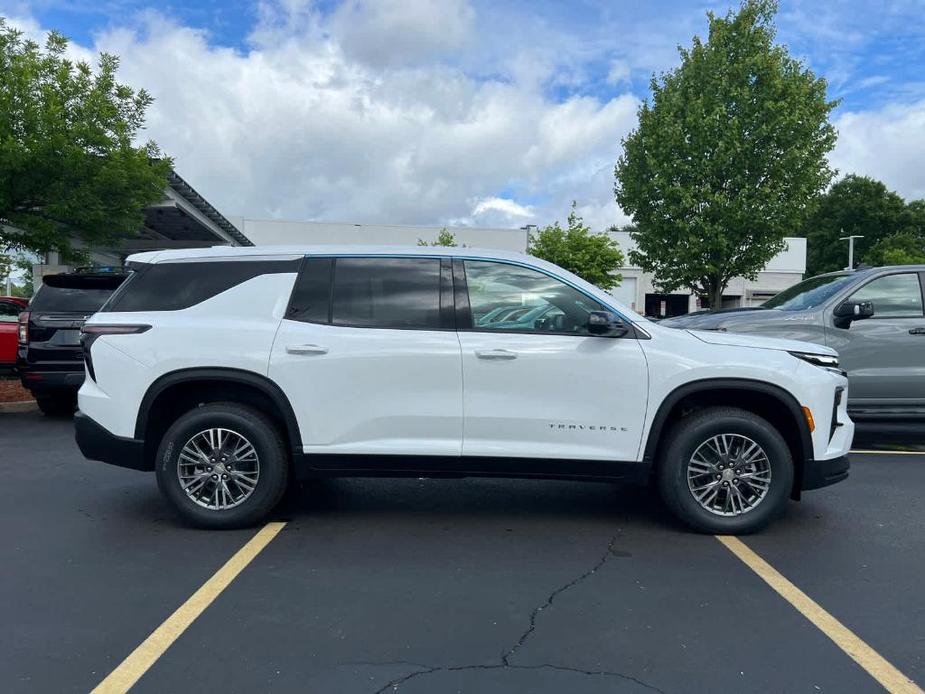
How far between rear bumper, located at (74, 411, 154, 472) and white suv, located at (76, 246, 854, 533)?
0.01m

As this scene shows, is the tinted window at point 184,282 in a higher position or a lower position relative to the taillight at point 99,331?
higher

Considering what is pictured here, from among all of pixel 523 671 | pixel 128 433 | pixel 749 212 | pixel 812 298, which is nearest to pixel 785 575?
pixel 523 671

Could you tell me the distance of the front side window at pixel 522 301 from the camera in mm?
4938

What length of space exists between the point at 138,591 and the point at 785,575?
355cm

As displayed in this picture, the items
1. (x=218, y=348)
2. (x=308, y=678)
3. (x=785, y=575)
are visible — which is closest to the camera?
(x=308, y=678)

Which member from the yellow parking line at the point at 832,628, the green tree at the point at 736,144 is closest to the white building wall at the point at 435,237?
the green tree at the point at 736,144

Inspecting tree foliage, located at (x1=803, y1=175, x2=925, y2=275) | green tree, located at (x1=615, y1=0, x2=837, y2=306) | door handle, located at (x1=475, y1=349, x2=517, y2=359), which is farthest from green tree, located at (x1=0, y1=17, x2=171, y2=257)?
tree foliage, located at (x1=803, y1=175, x2=925, y2=275)

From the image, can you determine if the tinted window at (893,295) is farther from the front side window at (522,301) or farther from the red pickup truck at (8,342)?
the red pickup truck at (8,342)

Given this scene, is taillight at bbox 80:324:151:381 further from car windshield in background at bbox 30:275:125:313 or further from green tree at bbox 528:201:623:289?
green tree at bbox 528:201:623:289

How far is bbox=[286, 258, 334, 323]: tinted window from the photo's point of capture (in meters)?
5.00

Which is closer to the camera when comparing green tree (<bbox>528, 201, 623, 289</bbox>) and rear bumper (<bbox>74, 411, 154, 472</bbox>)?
rear bumper (<bbox>74, 411, 154, 472</bbox>)

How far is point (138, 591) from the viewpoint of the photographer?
4.00m

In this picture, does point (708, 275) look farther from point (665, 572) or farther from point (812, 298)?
point (665, 572)

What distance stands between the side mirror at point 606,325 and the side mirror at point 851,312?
3.79 m
